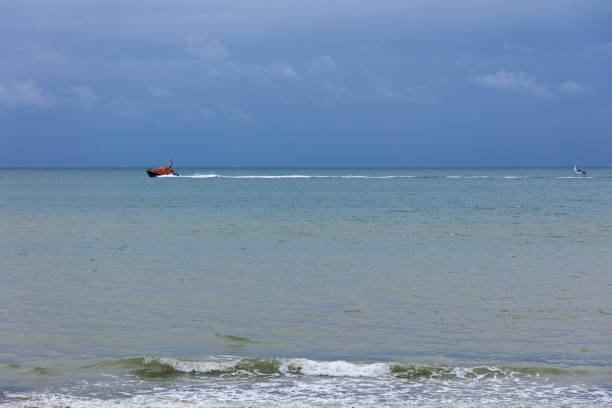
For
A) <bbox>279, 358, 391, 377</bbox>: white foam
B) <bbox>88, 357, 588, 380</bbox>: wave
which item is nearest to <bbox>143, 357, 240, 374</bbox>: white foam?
<bbox>88, 357, 588, 380</bbox>: wave

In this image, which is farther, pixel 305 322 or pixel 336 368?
pixel 305 322

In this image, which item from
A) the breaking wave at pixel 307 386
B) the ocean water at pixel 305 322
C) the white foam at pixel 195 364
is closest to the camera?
the breaking wave at pixel 307 386

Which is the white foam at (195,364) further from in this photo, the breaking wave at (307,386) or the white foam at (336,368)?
the white foam at (336,368)

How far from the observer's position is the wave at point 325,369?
28.1 ft

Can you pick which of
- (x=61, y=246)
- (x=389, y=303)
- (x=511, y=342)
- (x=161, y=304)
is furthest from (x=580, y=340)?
(x=61, y=246)

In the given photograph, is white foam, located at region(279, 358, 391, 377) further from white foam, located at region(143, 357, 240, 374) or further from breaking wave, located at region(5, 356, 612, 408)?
white foam, located at region(143, 357, 240, 374)

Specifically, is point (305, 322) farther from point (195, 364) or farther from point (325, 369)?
point (195, 364)

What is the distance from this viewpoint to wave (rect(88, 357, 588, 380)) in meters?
8.56

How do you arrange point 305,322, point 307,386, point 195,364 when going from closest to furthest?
point 307,386 → point 195,364 → point 305,322

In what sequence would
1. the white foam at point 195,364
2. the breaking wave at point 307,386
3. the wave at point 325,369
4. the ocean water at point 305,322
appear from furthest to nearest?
the white foam at point 195,364, the wave at point 325,369, the ocean water at point 305,322, the breaking wave at point 307,386

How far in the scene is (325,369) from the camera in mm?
8633

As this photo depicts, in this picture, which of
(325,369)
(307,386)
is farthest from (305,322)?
(307,386)

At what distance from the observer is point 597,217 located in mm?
35594

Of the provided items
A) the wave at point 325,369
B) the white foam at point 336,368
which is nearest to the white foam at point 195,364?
the wave at point 325,369
